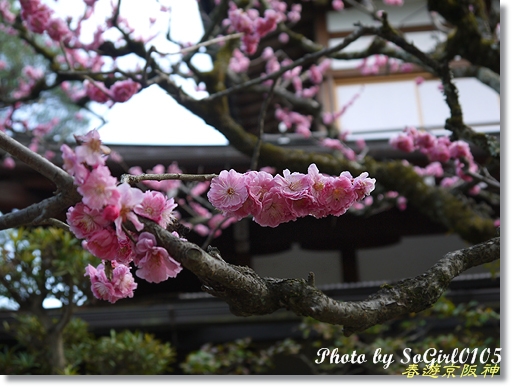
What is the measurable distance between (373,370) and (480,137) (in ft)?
3.26

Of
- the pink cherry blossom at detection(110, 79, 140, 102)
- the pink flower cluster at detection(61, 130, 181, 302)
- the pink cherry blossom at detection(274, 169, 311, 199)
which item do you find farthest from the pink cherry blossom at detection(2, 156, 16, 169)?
the pink cherry blossom at detection(274, 169, 311, 199)

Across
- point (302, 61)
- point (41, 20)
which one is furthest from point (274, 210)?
point (41, 20)

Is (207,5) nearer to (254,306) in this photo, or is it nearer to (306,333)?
(306,333)

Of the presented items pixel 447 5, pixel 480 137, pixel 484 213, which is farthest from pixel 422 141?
pixel 484 213

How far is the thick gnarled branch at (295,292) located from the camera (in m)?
0.71

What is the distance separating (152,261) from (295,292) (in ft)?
0.74

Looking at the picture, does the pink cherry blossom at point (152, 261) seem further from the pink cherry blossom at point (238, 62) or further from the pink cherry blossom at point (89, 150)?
the pink cherry blossom at point (238, 62)

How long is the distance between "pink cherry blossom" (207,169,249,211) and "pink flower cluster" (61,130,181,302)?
0.08 metres

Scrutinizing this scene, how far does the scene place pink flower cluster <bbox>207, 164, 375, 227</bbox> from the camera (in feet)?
2.69

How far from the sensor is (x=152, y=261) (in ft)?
2.42

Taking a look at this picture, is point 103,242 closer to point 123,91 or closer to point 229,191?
point 229,191

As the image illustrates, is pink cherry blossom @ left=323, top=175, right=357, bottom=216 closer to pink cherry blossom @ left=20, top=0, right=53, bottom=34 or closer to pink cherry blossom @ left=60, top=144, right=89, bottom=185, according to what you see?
pink cherry blossom @ left=60, top=144, right=89, bottom=185

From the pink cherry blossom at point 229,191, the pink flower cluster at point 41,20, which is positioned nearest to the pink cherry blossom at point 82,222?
the pink cherry blossom at point 229,191

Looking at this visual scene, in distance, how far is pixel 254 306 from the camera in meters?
0.79
